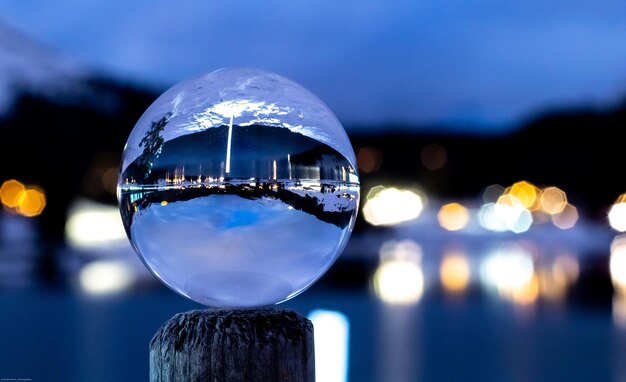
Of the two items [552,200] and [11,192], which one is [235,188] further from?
[552,200]

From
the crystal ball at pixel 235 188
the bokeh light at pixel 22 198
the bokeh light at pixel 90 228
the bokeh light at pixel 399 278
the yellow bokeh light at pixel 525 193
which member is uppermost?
the yellow bokeh light at pixel 525 193

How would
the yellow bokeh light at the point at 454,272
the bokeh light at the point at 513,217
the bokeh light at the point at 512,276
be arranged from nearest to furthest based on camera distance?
the bokeh light at the point at 512,276, the yellow bokeh light at the point at 454,272, the bokeh light at the point at 513,217

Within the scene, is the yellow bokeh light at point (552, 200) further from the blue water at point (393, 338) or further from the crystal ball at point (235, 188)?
the crystal ball at point (235, 188)

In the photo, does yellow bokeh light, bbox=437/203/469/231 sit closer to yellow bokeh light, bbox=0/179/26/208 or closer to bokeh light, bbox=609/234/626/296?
bokeh light, bbox=609/234/626/296

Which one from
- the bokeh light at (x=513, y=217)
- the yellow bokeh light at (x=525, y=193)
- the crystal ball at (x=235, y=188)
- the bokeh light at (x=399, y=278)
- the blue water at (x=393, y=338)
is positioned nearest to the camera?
the crystal ball at (x=235, y=188)

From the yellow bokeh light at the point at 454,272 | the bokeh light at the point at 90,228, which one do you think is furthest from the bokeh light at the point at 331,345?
the bokeh light at the point at 90,228

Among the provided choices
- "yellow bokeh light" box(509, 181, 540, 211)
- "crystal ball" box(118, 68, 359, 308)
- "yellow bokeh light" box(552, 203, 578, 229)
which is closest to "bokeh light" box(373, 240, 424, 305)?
"crystal ball" box(118, 68, 359, 308)
